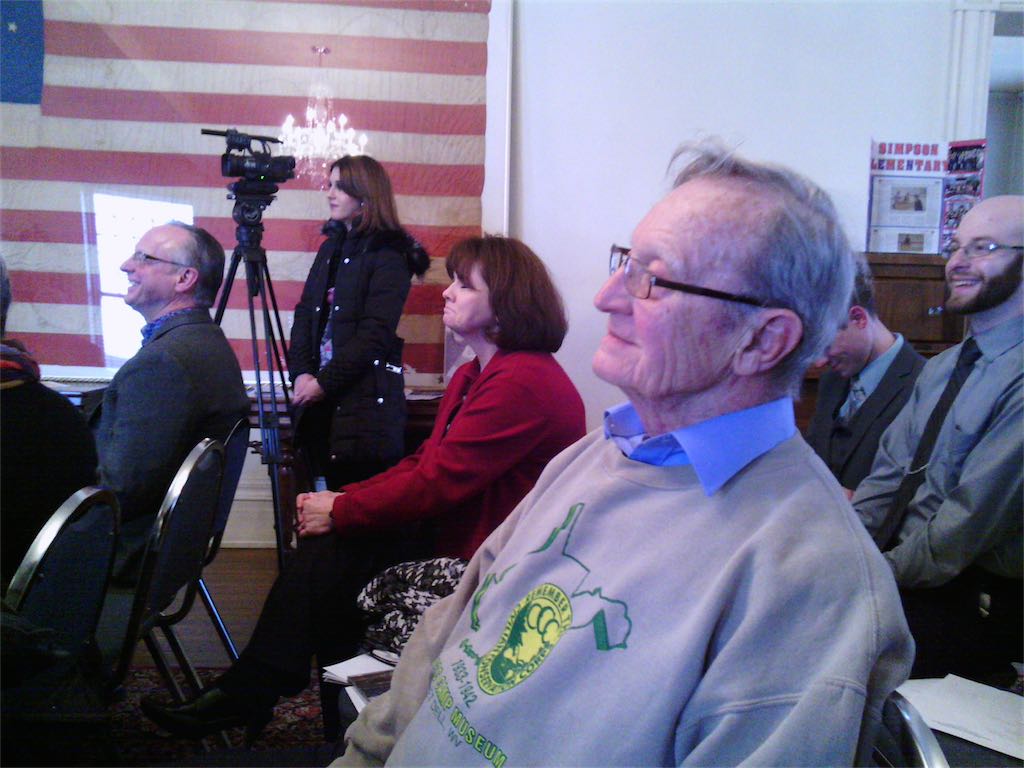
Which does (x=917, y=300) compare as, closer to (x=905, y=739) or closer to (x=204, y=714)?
(x=905, y=739)

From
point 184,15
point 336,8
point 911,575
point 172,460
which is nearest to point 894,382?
point 911,575

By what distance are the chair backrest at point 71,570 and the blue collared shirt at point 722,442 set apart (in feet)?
3.16

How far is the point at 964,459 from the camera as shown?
1.76 m

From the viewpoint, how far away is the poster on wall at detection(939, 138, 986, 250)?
3285 millimetres

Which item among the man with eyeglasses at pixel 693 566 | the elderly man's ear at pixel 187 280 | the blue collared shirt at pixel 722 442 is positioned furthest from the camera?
the elderly man's ear at pixel 187 280

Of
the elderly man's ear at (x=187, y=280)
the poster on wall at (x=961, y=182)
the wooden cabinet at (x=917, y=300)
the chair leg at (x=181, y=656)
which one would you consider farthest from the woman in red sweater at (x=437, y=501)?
the poster on wall at (x=961, y=182)

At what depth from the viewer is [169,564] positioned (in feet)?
5.51

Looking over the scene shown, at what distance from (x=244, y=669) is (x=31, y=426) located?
2.43ft

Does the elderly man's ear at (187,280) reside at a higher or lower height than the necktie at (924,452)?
higher

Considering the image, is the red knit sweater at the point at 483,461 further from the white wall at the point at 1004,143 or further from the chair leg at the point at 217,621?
the white wall at the point at 1004,143

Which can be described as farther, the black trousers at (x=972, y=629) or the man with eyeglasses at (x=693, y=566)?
the black trousers at (x=972, y=629)

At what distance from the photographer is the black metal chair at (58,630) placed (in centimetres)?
112

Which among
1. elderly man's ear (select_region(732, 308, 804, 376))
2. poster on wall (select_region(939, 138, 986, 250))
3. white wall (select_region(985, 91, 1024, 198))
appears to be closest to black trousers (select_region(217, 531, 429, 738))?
elderly man's ear (select_region(732, 308, 804, 376))

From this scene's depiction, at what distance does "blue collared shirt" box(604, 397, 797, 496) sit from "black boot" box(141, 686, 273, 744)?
4.40 feet
